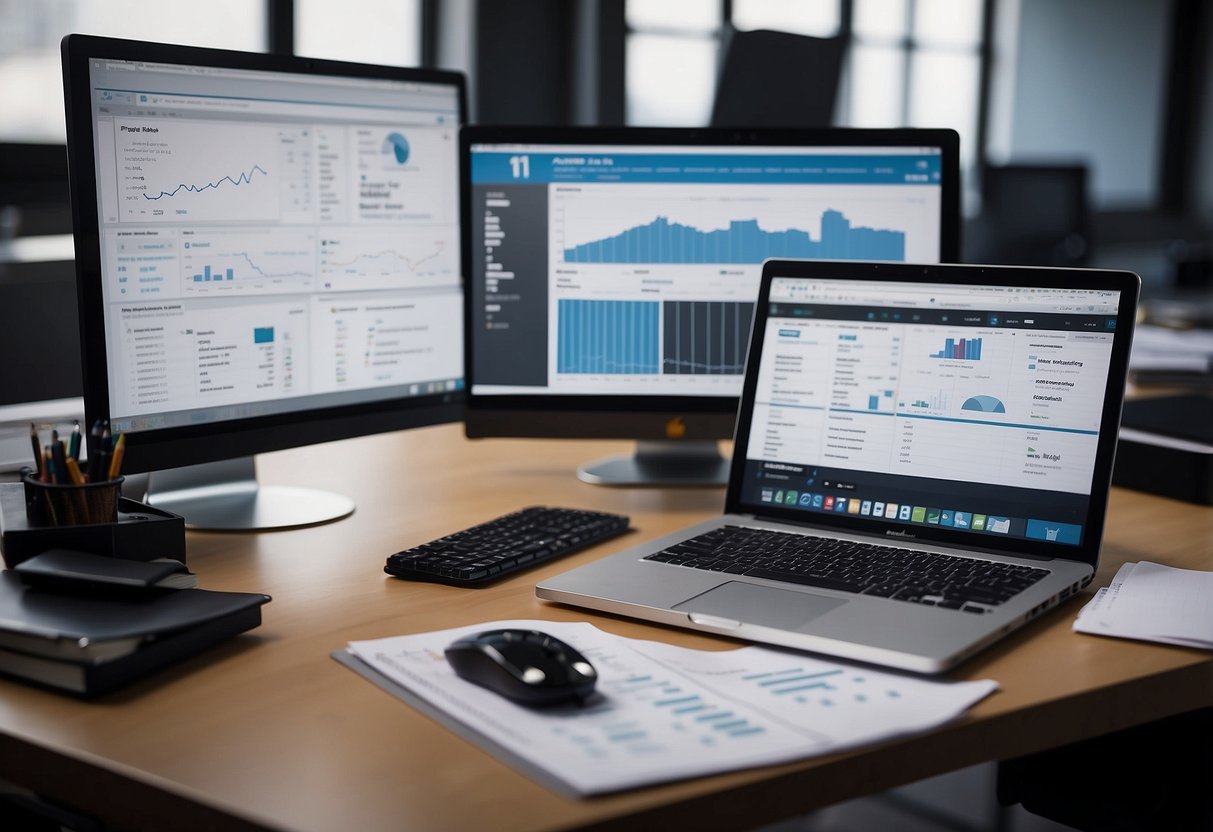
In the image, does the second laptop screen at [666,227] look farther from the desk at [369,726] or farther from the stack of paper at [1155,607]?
the stack of paper at [1155,607]

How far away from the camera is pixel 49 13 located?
10.6 ft

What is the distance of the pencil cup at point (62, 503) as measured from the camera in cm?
96

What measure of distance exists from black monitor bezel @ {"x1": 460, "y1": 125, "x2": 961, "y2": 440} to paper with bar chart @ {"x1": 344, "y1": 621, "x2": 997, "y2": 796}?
0.54 m

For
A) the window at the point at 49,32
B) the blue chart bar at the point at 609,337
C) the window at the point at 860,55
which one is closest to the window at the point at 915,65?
the window at the point at 860,55

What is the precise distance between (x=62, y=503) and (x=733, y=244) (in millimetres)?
769

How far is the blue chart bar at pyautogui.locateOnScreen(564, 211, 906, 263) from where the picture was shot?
138cm

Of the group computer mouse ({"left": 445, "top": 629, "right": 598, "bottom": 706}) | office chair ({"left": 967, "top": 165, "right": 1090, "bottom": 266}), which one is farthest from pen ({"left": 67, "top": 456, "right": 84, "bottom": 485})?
office chair ({"left": 967, "top": 165, "right": 1090, "bottom": 266})

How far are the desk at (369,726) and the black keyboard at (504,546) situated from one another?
1 centimetres

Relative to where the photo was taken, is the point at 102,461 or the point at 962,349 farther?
the point at 962,349

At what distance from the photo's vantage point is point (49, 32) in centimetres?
325

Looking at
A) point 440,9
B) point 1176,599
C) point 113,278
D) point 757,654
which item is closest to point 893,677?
point 757,654

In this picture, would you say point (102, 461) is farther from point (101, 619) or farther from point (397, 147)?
point (397, 147)

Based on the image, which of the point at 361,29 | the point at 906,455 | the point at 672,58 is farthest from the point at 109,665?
the point at 672,58

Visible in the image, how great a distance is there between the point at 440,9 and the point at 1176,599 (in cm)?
354
